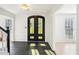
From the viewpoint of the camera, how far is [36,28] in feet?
37.0

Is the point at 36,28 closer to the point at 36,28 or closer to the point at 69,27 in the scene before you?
the point at 36,28

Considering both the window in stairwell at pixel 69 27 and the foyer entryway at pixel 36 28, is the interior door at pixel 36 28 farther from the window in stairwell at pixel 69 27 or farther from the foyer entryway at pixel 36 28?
the window in stairwell at pixel 69 27

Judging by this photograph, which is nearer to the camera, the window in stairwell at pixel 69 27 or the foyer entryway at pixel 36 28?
the window in stairwell at pixel 69 27

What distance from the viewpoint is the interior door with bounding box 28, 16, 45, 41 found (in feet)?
36.5

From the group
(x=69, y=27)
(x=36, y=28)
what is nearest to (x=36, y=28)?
(x=36, y=28)

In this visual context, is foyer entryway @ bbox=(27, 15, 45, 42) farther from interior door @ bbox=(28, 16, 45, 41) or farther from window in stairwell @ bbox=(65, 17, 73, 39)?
window in stairwell @ bbox=(65, 17, 73, 39)

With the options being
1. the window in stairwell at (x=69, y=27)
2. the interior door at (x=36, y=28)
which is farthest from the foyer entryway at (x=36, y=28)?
the window in stairwell at (x=69, y=27)

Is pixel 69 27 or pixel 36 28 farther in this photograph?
pixel 36 28

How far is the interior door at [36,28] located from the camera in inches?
438

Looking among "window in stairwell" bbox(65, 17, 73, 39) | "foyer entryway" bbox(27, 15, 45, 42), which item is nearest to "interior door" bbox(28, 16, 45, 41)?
"foyer entryway" bbox(27, 15, 45, 42)

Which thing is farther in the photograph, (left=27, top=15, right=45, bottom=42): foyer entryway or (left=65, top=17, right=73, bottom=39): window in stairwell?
(left=27, top=15, right=45, bottom=42): foyer entryway

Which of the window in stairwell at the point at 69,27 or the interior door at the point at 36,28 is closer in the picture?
the window in stairwell at the point at 69,27
